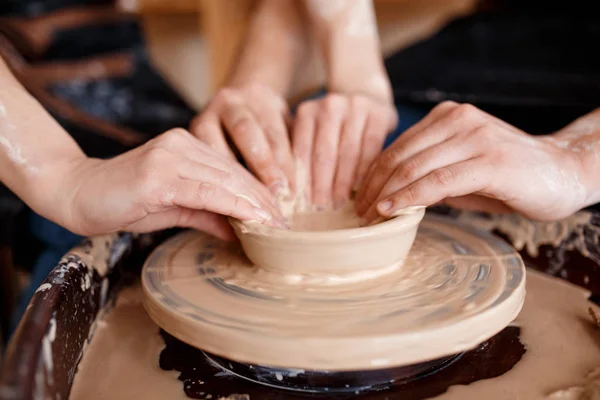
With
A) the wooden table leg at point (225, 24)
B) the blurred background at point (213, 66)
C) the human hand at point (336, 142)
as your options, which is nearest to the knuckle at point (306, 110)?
the human hand at point (336, 142)

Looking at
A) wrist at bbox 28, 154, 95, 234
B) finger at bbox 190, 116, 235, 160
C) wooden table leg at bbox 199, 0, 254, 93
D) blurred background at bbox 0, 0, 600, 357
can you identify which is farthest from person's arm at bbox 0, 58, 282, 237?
wooden table leg at bbox 199, 0, 254, 93

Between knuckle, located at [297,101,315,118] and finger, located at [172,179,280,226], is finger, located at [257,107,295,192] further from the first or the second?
finger, located at [172,179,280,226]

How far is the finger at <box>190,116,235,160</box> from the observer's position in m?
1.01

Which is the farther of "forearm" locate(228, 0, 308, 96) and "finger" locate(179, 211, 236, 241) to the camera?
"forearm" locate(228, 0, 308, 96)

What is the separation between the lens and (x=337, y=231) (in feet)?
2.60

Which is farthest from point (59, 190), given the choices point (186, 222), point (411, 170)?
point (411, 170)

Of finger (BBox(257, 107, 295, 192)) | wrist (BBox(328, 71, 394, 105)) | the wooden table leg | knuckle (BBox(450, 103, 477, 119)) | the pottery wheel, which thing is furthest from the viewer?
the wooden table leg

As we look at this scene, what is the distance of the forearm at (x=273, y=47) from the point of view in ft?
4.73

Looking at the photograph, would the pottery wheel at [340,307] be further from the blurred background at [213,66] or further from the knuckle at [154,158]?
the blurred background at [213,66]

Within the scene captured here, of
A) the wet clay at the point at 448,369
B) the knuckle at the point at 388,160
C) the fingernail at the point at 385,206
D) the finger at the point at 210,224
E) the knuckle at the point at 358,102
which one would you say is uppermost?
the knuckle at the point at 358,102

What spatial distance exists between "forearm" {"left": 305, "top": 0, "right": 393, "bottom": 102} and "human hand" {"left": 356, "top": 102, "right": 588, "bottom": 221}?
1.27 ft

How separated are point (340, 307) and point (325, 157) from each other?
338 mm

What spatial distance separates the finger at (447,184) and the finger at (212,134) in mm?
320

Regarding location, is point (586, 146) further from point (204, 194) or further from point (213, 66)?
point (213, 66)
